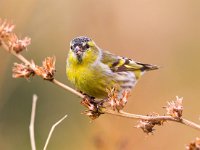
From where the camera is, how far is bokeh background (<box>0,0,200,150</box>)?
21.9 ft

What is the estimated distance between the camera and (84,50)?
17.6ft

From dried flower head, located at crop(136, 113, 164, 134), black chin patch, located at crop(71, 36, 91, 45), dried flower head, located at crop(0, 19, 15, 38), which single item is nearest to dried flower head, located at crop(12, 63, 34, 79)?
dried flower head, located at crop(0, 19, 15, 38)

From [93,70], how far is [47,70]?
60.3 inches

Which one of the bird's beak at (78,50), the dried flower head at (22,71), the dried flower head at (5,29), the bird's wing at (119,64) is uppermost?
the bird's wing at (119,64)

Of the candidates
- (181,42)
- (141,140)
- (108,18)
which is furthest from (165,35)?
(141,140)

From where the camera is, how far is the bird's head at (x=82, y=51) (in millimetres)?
5125

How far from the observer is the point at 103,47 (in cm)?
774

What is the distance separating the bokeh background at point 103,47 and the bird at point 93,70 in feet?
2.41

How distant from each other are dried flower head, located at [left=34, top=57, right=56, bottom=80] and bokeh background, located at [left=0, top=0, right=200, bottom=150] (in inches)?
89.9

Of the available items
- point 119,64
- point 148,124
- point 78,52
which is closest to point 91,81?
point 78,52

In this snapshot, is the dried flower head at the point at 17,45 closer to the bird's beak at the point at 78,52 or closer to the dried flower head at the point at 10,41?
the dried flower head at the point at 10,41

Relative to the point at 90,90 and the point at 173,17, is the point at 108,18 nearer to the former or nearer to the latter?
the point at 173,17

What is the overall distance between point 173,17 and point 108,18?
4.28 ft

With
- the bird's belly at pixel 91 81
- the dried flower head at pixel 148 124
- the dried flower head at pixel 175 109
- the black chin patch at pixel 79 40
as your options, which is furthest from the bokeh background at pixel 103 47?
the dried flower head at pixel 175 109
